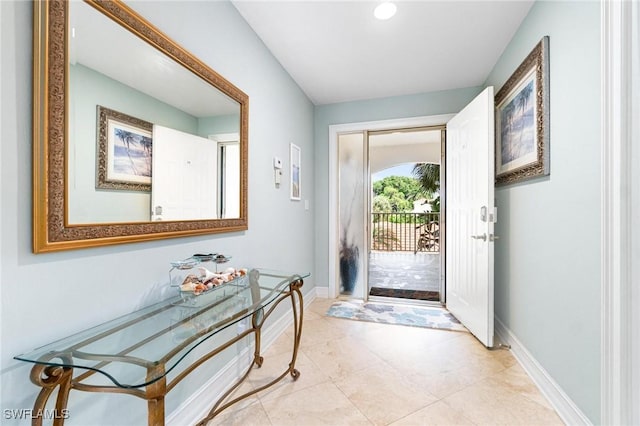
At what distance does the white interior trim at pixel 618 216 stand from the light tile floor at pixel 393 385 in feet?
1.59

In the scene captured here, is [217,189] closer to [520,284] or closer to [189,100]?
[189,100]

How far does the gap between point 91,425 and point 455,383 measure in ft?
6.08

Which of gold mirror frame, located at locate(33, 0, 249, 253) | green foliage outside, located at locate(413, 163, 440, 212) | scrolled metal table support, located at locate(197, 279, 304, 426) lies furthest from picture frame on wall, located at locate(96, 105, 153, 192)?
green foliage outside, located at locate(413, 163, 440, 212)

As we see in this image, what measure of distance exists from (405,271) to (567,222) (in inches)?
136

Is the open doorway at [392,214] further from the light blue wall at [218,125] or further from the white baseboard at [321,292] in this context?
the light blue wall at [218,125]

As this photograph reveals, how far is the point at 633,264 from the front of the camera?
103cm

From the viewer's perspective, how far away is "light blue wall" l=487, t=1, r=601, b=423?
1203 mm

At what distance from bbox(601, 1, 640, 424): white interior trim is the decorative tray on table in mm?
1673

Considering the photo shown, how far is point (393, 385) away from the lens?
1659mm

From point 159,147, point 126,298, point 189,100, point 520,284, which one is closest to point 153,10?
point 189,100

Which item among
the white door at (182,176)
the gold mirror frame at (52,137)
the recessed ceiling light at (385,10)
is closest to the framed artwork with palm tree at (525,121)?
the recessed ceiling light at (385,10)

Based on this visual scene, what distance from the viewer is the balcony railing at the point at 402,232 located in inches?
243

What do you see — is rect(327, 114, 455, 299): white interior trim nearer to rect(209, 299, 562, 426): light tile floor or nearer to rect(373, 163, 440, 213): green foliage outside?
rect(209, 299, 562, 426): light tile floor

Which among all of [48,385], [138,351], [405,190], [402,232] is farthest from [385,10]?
[402,232]
